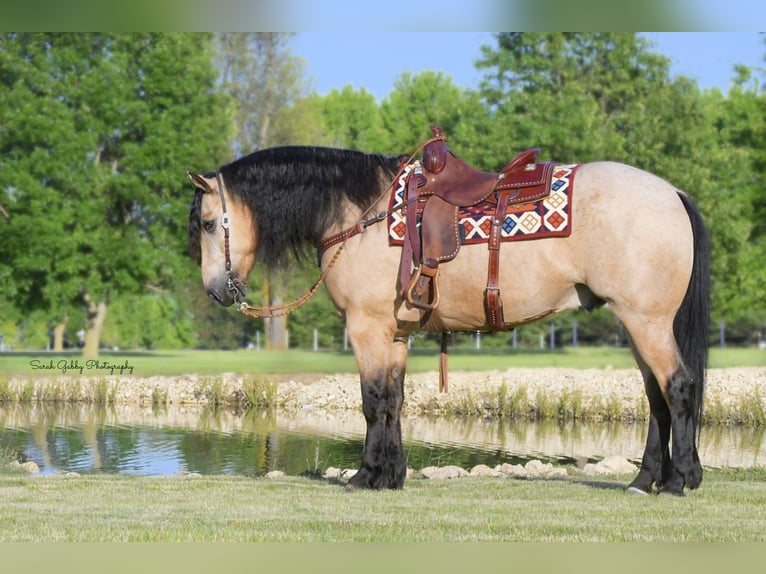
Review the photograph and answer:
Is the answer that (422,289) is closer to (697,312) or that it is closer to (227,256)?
(227,256)

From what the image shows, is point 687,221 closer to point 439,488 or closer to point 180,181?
point 439,488

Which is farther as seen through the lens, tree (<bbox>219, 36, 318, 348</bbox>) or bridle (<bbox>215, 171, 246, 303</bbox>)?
tree (<bbox>219, 36, 318, 348</bbox>)

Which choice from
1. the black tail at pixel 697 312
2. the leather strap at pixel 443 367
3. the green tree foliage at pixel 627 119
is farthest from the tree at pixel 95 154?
the black tail at pixel 697 312

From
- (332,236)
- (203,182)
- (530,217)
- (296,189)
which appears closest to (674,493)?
(530,217)

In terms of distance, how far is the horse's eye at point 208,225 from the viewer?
708 centimetres

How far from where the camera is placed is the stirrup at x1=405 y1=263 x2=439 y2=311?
656 cm

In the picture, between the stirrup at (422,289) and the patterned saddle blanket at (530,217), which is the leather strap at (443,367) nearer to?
the stirrup at (422,289)

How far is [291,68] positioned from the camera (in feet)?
122

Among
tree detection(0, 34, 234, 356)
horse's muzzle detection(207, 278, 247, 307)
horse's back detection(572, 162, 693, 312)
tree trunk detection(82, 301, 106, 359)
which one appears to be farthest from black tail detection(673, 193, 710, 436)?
tree trunk detection(82, 301, 106, 359)

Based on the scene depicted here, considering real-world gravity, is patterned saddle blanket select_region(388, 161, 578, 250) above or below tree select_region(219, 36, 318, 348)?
below

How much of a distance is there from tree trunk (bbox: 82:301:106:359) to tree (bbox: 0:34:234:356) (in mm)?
86

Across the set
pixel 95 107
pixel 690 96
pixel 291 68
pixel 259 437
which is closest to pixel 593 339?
pixel 690 96

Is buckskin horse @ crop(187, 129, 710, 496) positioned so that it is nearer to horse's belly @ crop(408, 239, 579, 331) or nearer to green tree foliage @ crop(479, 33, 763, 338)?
horse's belly @ crop(408, 239, 579, 331)

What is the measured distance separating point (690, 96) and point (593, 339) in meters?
13.9
